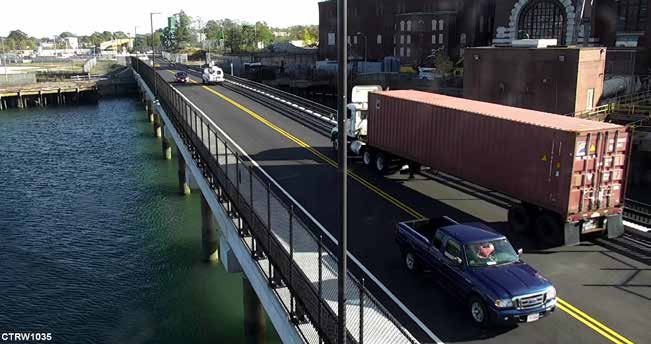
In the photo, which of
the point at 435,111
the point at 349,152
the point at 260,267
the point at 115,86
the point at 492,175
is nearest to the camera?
the point at 260,267

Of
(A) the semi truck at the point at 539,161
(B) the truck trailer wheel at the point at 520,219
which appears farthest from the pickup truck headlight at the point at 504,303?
(B) the truck trailer wheel at the point at 520,219

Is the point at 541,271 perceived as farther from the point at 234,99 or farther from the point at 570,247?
the point at 234,99

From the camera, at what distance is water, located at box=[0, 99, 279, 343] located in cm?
2248

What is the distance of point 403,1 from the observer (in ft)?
352

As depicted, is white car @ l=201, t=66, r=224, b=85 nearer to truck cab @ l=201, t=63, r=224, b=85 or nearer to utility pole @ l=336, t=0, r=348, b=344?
truck cab @ l=201, t=63, r=224, b=85

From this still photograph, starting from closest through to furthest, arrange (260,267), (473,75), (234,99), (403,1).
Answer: (260,267) < (473,75) < (234,99) < (403,1)

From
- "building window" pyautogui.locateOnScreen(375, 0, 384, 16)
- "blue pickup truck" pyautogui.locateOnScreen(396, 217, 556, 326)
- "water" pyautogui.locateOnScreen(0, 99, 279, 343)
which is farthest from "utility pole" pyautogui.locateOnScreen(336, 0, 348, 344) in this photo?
"building window" pyautogui.locateOnScreen(375, 0, 384, 16)

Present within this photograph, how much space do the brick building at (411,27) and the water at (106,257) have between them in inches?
2354

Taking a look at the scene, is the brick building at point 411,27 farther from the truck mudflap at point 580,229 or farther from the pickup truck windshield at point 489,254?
the pickup truck windshield at point 489,254

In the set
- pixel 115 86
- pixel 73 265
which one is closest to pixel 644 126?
pixel 73 265

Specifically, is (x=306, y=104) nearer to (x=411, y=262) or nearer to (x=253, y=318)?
(x=253, y=318)

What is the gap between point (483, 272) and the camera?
44.4 feet

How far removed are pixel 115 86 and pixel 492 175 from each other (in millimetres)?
110703

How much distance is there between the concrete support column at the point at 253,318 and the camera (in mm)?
20047
